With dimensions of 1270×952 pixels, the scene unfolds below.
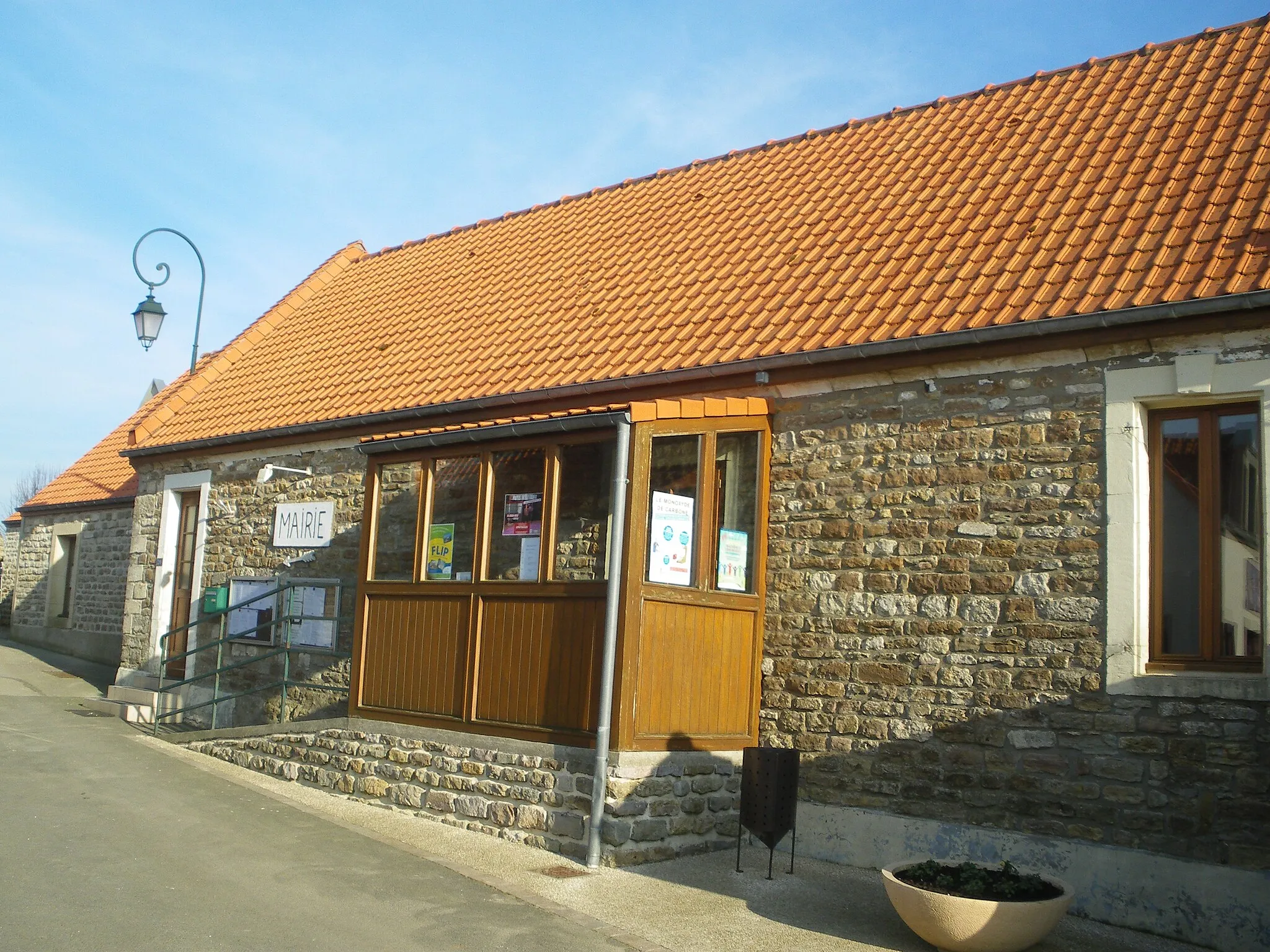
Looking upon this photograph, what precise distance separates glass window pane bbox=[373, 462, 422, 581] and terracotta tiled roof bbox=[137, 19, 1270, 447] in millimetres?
1061

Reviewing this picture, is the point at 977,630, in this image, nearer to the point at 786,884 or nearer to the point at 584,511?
the point at 786,884

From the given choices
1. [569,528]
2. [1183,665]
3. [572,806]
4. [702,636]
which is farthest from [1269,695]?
[569,528]

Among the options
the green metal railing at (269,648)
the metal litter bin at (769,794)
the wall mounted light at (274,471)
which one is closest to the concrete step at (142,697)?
the green metal railing at (269,648)

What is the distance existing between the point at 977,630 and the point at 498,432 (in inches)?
159

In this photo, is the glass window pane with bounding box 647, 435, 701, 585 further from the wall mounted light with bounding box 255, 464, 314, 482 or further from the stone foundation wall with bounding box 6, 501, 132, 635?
the stone foundation wall with bounding box 6, 501, 132, 635

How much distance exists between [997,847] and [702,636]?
96.6 inches

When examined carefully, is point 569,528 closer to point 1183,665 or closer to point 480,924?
point 480,924

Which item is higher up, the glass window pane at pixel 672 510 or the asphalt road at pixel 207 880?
the glass window pane at pixel 672 510

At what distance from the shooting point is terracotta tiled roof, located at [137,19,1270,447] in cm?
826

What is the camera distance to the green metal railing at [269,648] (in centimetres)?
1206

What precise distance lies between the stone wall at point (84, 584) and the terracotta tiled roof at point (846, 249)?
507 cm

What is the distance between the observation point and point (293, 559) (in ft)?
42.9

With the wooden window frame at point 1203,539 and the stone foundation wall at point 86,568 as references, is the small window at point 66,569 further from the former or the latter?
the wooden window frame at point 1203,539

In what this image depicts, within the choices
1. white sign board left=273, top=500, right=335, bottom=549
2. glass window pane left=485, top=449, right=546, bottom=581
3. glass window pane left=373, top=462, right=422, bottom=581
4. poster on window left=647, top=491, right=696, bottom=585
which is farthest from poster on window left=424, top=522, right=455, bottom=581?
white sign board left=273, top=500, right=335, bottom=549
